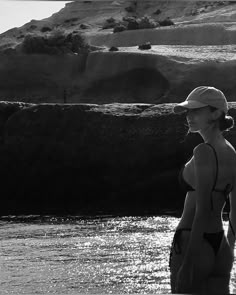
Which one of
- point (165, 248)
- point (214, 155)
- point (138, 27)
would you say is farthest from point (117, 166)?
point (138, 27)

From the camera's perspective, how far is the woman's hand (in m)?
4.95

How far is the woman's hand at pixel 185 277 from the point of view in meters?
4.95

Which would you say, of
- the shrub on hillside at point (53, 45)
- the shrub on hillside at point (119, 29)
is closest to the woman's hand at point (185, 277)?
the shrub on hillside at point (53, 45)

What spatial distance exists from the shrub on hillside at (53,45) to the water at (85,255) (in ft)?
114

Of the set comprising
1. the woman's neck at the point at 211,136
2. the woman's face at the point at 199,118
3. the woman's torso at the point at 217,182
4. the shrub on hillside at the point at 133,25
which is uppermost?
the woman's face at the point at 199,118

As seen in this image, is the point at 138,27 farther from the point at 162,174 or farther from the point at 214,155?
the point at 214,155

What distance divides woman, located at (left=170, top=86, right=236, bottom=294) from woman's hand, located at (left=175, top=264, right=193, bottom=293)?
0.8 inches

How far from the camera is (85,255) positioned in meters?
10.6

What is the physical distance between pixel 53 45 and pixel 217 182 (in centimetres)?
4468

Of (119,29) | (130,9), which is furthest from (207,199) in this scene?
(130,9)

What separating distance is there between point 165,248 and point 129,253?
438mm

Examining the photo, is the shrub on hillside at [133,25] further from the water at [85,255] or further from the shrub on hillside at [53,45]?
the water at [85,255]

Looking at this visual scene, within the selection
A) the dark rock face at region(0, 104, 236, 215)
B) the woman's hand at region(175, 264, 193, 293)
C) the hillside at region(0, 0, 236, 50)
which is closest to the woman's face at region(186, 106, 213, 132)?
the woman's hand at region(175, 264, 193, 293)

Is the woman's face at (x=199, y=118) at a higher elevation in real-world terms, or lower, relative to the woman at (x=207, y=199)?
higher
